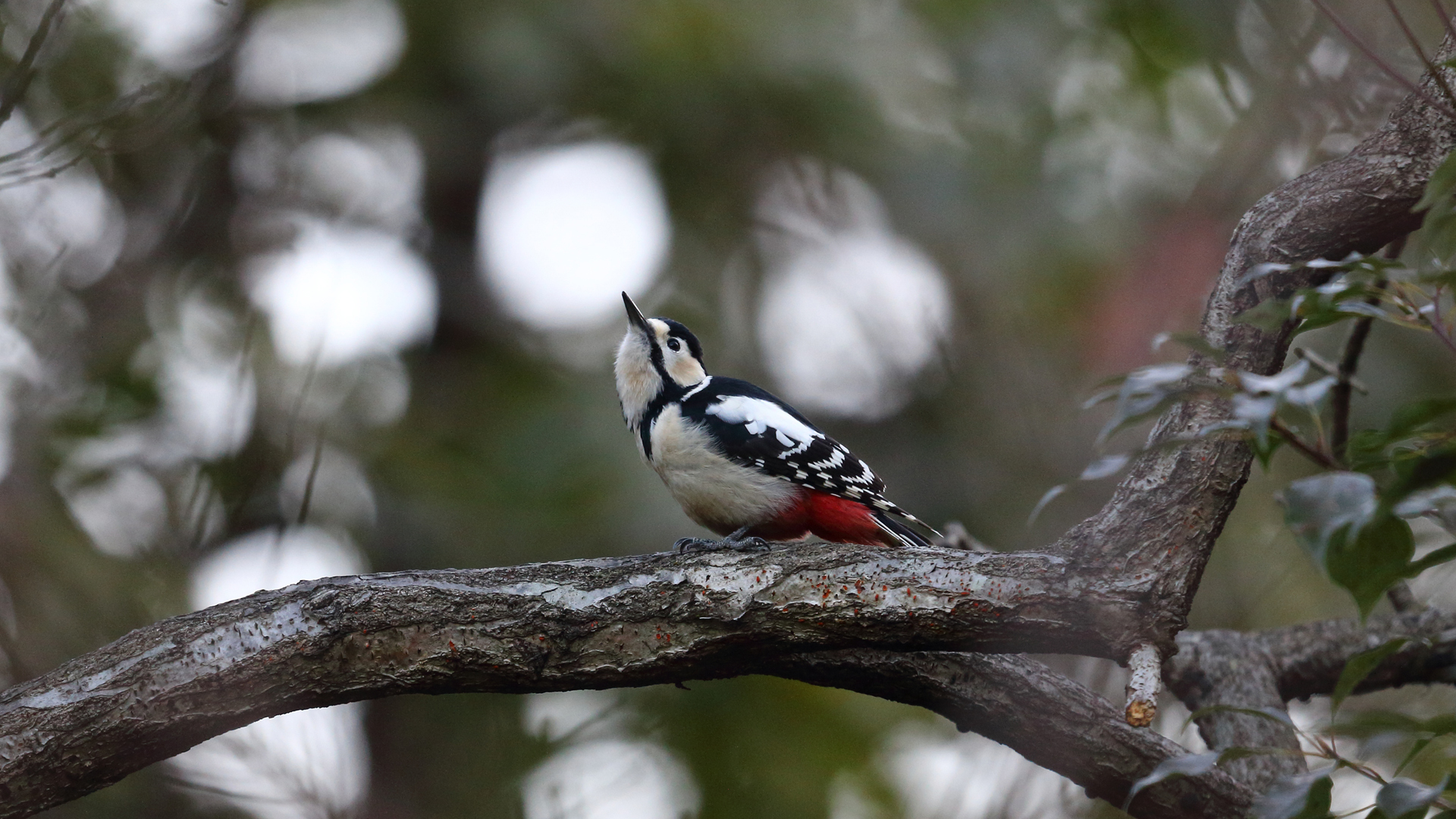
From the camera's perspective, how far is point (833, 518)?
4.16m

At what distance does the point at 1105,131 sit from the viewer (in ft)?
27.6

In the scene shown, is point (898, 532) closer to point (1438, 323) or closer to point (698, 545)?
point (698, 545)

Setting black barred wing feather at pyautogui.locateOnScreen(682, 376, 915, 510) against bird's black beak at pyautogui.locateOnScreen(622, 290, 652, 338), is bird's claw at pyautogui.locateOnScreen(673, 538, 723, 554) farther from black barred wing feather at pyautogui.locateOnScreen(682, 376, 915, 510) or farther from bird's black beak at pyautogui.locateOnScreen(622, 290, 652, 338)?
bird's black beak at pyautogui.locateOnScreen(622, 290, 652, 338)

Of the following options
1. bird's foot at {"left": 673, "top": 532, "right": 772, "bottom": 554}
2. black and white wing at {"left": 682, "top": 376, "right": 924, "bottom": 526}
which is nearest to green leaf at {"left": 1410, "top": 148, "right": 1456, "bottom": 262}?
bird's foot at {"left": 673, "top": 532, "right": 772, "bottom": 554}

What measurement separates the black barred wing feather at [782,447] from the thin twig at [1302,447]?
2.22m

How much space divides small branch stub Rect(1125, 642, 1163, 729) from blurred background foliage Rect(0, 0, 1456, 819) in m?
1.27

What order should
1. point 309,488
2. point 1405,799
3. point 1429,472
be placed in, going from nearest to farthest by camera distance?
point 1429,472
point 1405,799
point 309,488

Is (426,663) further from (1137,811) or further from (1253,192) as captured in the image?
(1253,192)

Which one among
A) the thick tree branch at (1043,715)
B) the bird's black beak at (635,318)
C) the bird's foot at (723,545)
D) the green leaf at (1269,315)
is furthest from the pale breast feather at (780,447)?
the green leaf at (1269,315)

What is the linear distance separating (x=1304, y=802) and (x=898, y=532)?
237cm

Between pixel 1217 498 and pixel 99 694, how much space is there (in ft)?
8.68

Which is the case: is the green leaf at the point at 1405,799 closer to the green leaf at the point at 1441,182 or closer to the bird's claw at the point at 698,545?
the green leaf at the point at 1441,182

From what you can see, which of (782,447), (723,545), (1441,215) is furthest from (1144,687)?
(782,447)

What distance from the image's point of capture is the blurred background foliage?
4.39 meters
